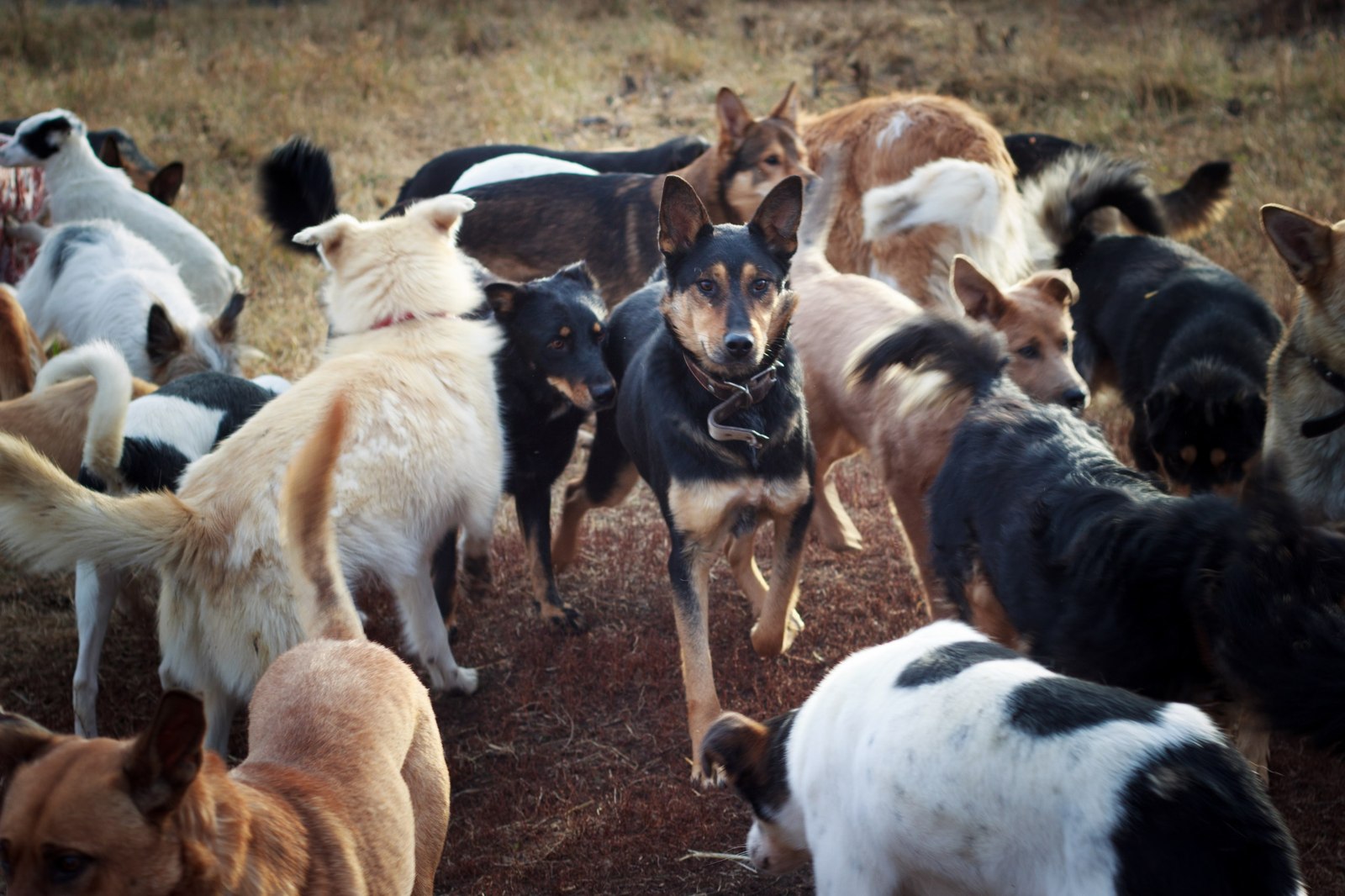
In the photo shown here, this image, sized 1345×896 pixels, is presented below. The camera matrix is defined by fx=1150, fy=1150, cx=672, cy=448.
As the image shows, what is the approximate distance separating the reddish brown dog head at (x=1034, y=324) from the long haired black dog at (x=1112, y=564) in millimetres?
1006

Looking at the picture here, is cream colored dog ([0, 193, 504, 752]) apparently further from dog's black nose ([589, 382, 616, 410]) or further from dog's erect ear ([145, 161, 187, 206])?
dog's erect ear ([145, 161, 187, 206])

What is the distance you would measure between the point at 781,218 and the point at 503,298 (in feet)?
4.23

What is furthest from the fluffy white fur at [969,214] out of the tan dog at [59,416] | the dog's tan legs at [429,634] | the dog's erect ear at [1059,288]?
the tan dog at [59,416]

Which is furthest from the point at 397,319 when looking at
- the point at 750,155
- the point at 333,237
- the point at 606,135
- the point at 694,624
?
the point at 606,135

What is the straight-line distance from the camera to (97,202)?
7.06 metres

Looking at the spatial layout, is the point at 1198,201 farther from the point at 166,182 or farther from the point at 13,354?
the point at 166,182

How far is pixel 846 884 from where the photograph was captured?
2.47m

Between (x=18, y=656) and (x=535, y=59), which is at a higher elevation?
(x=535, y=59)

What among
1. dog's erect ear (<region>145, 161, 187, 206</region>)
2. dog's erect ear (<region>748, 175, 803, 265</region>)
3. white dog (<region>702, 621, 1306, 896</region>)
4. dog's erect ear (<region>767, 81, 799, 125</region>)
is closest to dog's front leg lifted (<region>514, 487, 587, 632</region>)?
dog's erect ear (<region>748, 175, 803, 265</region>)

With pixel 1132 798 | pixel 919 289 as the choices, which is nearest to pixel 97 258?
pixel 919 289

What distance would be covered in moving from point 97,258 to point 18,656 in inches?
96.5

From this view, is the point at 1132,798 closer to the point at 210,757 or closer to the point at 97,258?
the point at 210,757

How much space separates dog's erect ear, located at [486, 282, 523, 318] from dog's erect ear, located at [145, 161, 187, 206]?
4.07 metres

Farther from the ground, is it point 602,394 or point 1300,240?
point 1300,240
